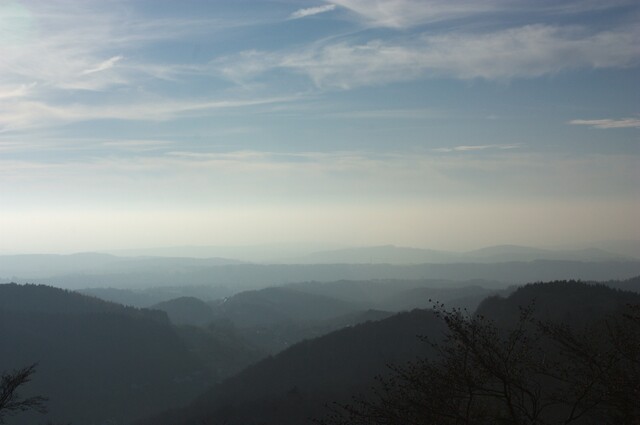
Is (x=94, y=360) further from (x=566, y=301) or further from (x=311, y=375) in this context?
(x=566, y=301)

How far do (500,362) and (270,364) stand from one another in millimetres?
119058

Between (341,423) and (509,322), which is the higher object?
(341,423)

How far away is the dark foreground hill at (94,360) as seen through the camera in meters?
138

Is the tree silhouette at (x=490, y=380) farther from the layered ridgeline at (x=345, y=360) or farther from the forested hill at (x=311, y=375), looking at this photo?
the forested hill at (x=311, y=375)

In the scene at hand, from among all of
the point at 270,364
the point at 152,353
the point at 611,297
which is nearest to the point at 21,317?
the point at 152,353

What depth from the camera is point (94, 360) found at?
162625 mm

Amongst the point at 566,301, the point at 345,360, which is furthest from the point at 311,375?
the point at 566,301

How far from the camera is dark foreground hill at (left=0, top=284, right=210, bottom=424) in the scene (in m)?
138

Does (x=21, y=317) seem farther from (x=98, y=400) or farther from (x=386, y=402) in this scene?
(x=386, y=402)

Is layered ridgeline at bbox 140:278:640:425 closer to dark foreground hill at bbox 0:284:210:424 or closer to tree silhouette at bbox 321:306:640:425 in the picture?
dark foreground hill at bbox 0:284:210:424

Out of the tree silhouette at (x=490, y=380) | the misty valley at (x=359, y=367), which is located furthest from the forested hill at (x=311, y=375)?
the tree silhouette at (x=490, y=380)

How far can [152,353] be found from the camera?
175125 millimetres

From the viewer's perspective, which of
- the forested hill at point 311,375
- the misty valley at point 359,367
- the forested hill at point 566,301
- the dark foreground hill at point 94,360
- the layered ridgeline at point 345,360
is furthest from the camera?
the dark foreground hill at point 94,360

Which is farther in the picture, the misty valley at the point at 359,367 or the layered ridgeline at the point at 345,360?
the layered ridgeline at the point at 345,360
